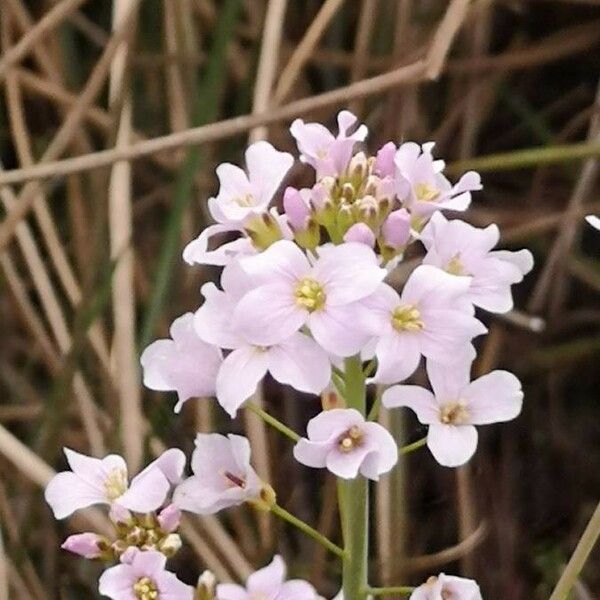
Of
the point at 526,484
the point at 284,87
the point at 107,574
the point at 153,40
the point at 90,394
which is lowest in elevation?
the point at 107,574

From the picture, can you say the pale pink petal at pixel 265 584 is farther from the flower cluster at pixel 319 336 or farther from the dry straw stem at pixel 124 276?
the dry straw stem at pixel 124 276

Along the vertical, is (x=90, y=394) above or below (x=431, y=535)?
above

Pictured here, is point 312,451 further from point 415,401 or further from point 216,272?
point 216,272

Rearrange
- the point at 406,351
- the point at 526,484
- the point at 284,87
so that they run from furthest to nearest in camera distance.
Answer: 1. the point at 526,484
2. the point at 284,87
3. the point at 406,351

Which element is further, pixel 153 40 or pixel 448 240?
pixel 153 40

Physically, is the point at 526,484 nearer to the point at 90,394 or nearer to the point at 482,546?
the point at 482,546

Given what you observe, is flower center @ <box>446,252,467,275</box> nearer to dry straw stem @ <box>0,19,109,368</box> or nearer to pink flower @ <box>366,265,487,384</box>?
pink flower @ <box>366,265,487,384</box>

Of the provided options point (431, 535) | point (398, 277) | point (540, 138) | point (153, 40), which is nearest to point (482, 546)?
point (431, 535)

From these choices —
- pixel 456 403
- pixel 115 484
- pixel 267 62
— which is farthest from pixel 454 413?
pixel 267 62
